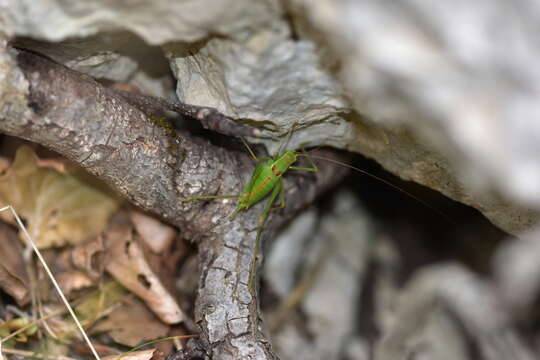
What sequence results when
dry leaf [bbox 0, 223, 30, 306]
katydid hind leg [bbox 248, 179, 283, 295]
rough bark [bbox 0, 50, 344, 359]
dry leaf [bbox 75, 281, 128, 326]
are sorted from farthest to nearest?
1. dry leaf [bbox 75, 281, 128, 326]
2. dry leaf [bbox 0, 223, 30, 306]
3. katydid hind leg [bbox 248, 179, 283, 295]
4. rough bark [bbox 0, 50, 344, 359]

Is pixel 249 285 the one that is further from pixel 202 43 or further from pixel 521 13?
pixel 521 13

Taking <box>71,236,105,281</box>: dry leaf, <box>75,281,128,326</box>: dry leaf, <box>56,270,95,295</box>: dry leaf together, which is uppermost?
<box>71,236,105,281</box>: dry leaf

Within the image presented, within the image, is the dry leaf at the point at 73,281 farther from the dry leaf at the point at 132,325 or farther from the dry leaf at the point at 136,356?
the dry leaf at the point at 136,356

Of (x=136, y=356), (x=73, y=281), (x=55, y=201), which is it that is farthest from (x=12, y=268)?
(x=136, y=356)

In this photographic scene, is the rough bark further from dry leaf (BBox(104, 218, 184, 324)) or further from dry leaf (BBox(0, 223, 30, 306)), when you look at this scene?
dry leaf (BBox(0, 223, 30, 306))

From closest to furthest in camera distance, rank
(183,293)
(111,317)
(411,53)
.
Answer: (411,53) < (111,317) < (183,293)

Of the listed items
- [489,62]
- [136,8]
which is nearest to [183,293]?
[136,8]

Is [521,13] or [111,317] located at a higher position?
[521,13]

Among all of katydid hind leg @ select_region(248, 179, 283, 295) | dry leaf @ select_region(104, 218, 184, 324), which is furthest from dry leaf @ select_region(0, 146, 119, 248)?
katydid hind leg @ select_region(248, 179, 283, 295)
